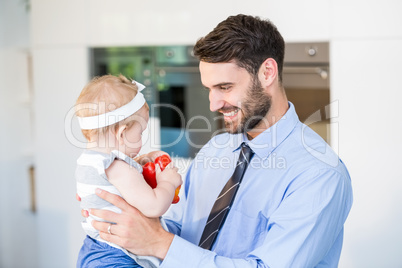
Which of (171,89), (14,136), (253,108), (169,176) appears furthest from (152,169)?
(14,136)

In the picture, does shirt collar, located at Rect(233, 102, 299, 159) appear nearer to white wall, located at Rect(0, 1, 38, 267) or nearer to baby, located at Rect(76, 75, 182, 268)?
baby, located at Rect(76, 75, 182, 268)

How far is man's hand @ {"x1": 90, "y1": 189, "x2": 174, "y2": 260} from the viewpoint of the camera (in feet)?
3.85

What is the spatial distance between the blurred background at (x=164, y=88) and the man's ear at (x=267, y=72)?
3.12ft

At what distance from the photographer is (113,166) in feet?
4.09

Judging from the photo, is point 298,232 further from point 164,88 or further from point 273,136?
point 164,88

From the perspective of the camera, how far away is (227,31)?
138 cm

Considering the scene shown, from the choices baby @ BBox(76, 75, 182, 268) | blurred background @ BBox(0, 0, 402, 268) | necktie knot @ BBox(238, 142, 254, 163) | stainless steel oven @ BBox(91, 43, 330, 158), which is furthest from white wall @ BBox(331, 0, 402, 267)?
baby @ BBox(76, 75, 182, 268)

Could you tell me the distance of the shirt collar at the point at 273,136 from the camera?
1337 millimetres

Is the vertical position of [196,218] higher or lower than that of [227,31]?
lower

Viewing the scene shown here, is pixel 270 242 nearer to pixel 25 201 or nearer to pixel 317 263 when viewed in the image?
pixel 317 263

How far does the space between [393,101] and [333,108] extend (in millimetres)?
262

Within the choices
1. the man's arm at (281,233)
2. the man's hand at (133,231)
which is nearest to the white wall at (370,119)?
the man's arm at (281,233)

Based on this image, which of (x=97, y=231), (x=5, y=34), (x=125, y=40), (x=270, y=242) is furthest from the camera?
(x=5, y=34)

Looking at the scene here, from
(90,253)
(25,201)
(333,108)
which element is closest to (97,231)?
(90,253)
